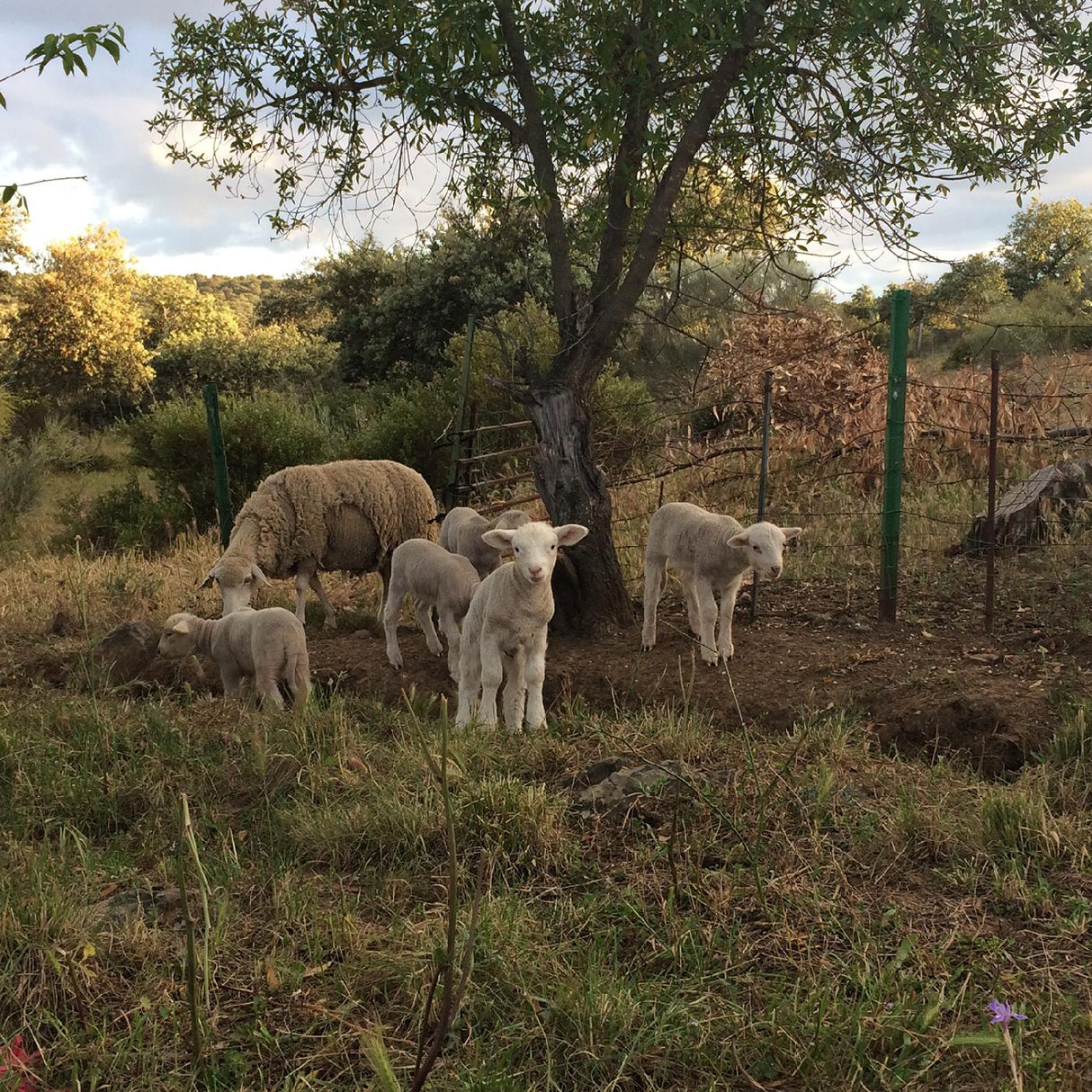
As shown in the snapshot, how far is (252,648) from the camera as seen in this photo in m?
6.23

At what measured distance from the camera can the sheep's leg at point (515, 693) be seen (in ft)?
18.5

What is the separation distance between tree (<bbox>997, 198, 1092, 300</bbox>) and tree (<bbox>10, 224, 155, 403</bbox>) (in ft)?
105

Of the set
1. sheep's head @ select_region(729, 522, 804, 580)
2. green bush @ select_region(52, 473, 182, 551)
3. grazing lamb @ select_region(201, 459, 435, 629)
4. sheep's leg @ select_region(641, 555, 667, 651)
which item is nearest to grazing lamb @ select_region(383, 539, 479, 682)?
sheep's leg @ select_region(641, 555, 667, 651)

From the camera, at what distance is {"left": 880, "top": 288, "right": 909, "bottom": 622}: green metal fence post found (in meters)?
7.02

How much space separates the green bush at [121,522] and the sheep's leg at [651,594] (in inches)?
322

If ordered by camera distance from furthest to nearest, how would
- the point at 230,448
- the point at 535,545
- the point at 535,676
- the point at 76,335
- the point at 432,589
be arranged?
the point at 76,335
the point at 230,448
the point at 432,589
the point at 535,676
the point at 535,545

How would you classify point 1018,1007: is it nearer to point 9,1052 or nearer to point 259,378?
point 9,1052

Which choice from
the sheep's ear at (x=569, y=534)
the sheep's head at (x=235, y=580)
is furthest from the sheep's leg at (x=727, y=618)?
→ the sheep's head at (x=235, y=580)

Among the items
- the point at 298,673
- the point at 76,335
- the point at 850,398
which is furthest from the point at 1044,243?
the point at 298,673

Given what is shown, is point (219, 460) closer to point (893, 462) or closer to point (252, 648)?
point (252, 648)

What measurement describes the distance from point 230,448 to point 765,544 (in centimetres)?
939

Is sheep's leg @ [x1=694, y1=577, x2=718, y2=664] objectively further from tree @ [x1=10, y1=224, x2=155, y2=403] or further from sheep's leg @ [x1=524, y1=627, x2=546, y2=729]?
tree @ [x1=10, y1=224, x2=155, y2=403]

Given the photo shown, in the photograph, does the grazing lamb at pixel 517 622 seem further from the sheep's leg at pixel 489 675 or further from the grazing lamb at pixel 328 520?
the grazing lamb at pixel 328 520

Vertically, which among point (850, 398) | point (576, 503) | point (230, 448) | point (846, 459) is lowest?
point (846, 459)
